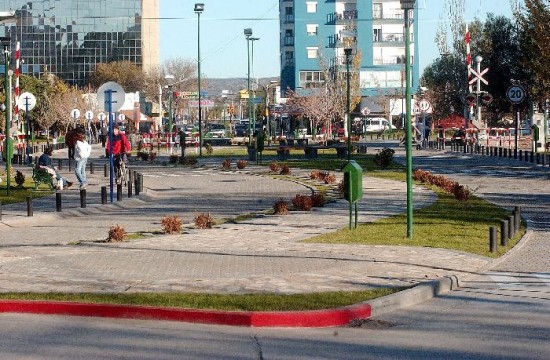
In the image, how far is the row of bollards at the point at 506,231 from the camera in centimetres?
1750

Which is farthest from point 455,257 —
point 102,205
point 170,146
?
point 170,146

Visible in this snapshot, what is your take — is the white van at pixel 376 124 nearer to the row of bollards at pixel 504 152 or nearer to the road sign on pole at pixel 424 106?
the row of bollards at pixel 504 152

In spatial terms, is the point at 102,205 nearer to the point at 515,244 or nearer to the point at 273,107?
the point at 515,244

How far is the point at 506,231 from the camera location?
61.4 ft

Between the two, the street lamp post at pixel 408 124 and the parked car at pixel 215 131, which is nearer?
the street lamp post at pixel 408 124

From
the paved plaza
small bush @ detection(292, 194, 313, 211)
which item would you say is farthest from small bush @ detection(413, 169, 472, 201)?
small bush @ detection(292, 194, 313, 211)

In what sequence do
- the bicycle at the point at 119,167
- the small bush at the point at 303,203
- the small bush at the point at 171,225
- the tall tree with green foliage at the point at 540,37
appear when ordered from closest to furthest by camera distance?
the small bush at the point at 171,225 → the small bush at the point at 303,203 → the bicycle at the point at 119,167 → the tall tree with green foliage at the point at 540,37

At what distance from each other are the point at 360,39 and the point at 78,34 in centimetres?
5824

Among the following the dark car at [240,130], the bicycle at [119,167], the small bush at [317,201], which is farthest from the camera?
the dark car at [240,130]

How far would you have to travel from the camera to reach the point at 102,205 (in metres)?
28.0

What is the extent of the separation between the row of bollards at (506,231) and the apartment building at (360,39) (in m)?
87.5

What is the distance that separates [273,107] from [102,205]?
9162 centimetres

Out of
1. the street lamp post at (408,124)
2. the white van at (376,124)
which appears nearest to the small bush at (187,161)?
the street lamp post at (408,124)

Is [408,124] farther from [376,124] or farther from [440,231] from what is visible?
[376,124]
